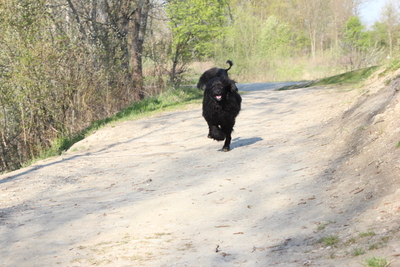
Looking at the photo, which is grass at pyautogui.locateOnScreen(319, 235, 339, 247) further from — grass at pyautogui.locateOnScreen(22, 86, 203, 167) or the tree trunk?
the tree trunk

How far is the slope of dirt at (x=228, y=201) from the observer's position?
4.11 metres

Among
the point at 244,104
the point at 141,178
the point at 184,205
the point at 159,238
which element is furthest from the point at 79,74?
the point at 159,238

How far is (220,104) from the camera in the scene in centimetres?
911

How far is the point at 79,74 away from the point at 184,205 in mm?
11102

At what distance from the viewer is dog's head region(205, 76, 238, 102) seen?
8961 mm

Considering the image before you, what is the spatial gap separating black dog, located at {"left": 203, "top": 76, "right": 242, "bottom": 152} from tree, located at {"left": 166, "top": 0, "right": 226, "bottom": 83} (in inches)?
530

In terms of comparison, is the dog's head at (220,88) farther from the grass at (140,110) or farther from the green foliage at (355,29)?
the green foliage at (355,29)

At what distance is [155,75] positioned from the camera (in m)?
21.8

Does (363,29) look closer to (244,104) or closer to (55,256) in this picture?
(244,104)

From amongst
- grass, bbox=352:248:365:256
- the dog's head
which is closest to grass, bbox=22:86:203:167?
the dog's head

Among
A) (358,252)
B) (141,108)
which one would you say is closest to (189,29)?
(141,108)

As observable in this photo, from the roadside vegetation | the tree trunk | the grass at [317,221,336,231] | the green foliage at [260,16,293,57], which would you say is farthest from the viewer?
the green foliage at [260,16,293,57]

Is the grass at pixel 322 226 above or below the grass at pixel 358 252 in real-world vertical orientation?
below

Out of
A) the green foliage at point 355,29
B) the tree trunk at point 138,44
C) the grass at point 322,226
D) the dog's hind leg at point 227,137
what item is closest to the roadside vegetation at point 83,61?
the tree trunk at point 138,44
